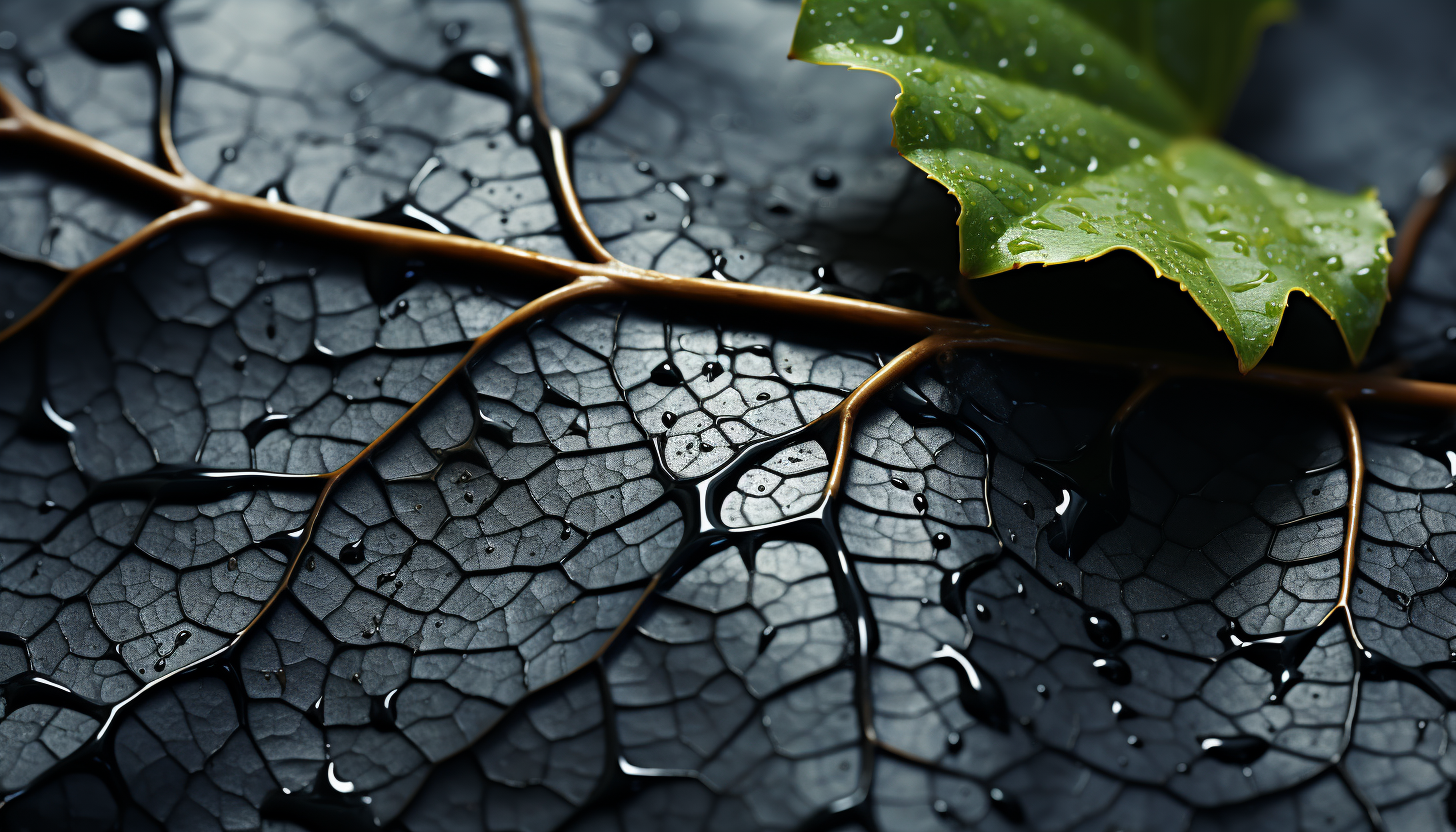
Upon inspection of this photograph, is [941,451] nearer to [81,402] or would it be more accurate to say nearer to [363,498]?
[363,498]

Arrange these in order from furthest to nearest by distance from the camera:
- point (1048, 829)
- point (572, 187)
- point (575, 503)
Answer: point (572, 187), point (575, 503), point (1048, 829)

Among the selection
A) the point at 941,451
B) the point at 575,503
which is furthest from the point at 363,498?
the point at 941,451

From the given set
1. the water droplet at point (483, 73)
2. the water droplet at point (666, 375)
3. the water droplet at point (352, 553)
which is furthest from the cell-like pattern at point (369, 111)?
the water droplet at point (352, 553)

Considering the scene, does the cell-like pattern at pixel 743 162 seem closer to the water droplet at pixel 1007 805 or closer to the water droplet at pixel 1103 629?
the water droplet at pixel 1103 629

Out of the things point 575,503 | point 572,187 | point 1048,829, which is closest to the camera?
point 1048,829

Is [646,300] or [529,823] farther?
[646,300]

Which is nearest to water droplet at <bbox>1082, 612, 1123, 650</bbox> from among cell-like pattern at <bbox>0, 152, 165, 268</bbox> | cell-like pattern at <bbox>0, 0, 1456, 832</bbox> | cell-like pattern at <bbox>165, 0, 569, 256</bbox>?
cell-like pattern at <bbox>0, 0, 1456, 832</bbox>

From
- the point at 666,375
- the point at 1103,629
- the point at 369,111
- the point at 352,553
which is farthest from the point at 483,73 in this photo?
the point at 1103,629

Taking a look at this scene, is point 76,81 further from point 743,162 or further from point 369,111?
point 743,162

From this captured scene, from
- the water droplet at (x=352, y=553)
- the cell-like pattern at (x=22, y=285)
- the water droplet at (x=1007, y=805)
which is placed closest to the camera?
the water droplet at (x=1007, y=805)
